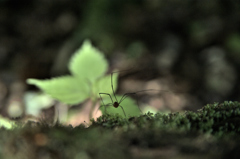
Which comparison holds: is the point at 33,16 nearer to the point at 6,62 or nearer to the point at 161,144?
the point at 6,62

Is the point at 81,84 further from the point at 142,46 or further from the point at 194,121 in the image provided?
the point at 142,46

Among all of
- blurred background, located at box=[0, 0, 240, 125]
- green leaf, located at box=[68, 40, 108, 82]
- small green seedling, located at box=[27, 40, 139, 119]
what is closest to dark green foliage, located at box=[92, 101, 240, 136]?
small green seedling, located at box=[27, 40, 139, 119]

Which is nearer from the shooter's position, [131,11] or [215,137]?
[215,137]

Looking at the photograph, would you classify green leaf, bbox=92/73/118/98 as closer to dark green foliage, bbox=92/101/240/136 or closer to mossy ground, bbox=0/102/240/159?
dark green foliage, bbox=92/101/240/136

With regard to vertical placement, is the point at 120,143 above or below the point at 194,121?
below

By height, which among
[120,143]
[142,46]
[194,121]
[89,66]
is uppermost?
[142,46]

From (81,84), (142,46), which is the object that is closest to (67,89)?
(81,84)

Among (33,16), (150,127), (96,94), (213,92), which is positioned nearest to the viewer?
(150,127)

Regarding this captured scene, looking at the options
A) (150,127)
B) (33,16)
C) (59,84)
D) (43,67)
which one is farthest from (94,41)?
(150,127)
